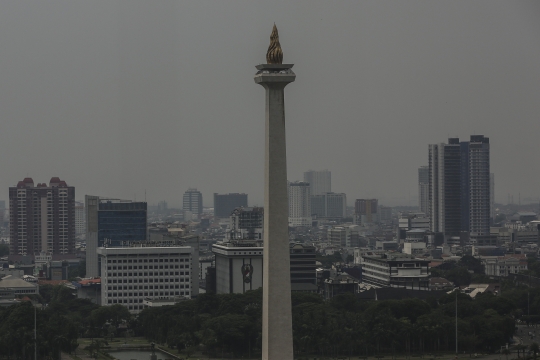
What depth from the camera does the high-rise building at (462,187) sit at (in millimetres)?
181500

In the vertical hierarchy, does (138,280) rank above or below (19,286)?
above

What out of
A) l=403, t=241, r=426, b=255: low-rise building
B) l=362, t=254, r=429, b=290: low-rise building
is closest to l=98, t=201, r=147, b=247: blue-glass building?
l=362, t=254, r=429, b=290: low-rise building

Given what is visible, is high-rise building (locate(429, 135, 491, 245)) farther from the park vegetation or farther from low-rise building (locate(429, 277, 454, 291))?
the park vegetation

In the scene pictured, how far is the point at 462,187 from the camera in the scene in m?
184

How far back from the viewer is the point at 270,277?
104 ft

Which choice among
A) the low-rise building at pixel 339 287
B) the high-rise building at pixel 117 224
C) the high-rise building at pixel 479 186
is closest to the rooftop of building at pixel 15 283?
the high-rise building at pixel 117 224

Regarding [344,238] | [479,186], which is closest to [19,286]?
[344,238]

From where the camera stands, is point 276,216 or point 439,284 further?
point 439,284

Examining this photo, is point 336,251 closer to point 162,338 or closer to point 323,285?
point 323,285

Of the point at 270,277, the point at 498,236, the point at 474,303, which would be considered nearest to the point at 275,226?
the point at 270,277

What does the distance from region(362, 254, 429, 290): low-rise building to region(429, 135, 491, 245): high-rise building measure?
247 ft

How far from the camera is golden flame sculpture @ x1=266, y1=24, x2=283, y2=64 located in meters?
32.4

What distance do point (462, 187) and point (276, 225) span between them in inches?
6101

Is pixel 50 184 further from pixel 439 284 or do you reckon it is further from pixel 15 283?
pixel 439 284
